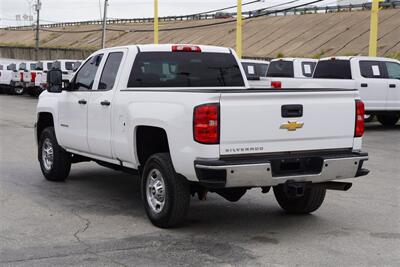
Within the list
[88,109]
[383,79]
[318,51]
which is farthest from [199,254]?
[318,51]

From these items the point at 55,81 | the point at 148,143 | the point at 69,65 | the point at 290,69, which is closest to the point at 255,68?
the point at 290,69

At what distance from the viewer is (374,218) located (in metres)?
7.42

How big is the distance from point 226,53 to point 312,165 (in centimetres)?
253

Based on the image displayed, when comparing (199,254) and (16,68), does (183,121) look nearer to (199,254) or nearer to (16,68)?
(199,254)

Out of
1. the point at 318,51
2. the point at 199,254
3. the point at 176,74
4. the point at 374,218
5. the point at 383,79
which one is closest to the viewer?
the point at 199,254

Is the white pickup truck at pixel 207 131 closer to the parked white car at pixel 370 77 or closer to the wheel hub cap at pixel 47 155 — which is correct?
the wheel hub cap at pixel 47 155

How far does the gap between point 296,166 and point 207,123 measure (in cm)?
108

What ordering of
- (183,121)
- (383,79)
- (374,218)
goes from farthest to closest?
(383,79) < (374,218) < (183,121)

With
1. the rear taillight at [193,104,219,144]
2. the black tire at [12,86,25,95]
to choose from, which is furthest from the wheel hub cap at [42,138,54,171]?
the black tire at [12,86,25,95]

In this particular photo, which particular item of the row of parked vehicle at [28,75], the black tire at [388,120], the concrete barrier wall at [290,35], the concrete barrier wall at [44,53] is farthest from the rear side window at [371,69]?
the concrete barrier wall at [44,53]

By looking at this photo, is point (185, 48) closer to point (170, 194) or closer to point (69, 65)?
point (170, 194)

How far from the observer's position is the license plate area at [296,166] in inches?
249

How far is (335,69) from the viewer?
58.8 feet

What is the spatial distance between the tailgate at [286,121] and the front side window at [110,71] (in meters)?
2.31
